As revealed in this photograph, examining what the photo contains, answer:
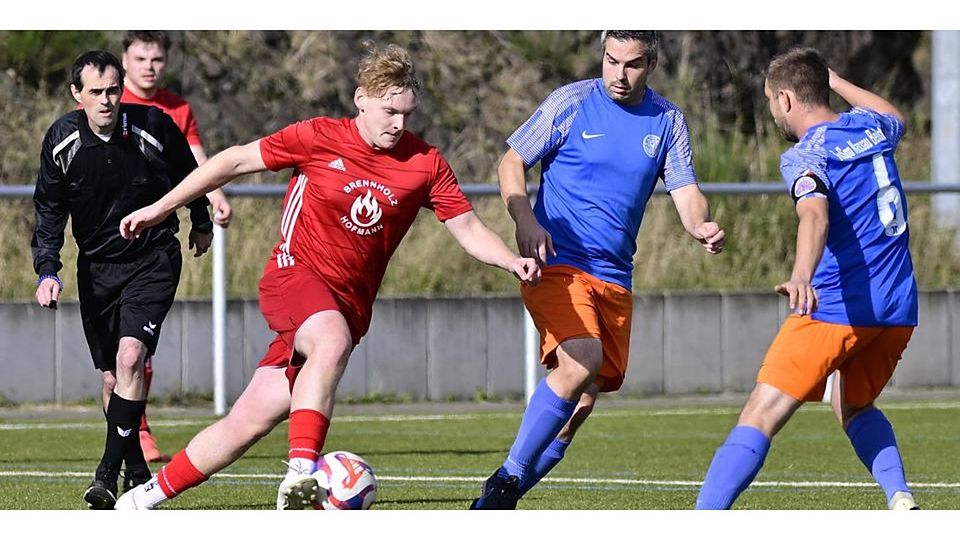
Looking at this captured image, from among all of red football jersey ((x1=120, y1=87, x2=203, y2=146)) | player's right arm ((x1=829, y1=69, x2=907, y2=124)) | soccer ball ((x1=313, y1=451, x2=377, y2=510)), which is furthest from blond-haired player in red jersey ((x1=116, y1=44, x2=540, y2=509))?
red football jersey ((x1=120, y1=87, x2=203, y2=146))

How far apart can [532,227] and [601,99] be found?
0.78m

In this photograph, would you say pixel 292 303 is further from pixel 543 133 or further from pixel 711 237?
pixel 711 237

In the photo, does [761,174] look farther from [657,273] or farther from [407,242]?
[407,242]

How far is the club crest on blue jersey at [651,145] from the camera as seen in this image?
727 cm

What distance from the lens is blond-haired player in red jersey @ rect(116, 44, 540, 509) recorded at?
6566 mm

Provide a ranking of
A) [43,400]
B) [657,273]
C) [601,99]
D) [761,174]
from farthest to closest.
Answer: [761,174] < [657,273] < [43,400] < [601,99]

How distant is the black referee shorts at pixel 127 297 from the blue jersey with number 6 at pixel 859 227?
317 centimetres

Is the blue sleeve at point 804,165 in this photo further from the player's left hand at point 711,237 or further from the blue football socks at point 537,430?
the blue football socks at point 537,430

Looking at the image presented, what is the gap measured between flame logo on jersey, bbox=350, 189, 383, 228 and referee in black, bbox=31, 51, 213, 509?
1643 mm

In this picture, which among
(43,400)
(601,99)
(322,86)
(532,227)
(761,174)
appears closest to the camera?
(532,227)

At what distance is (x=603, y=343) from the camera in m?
7.29

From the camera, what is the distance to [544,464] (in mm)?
7312
